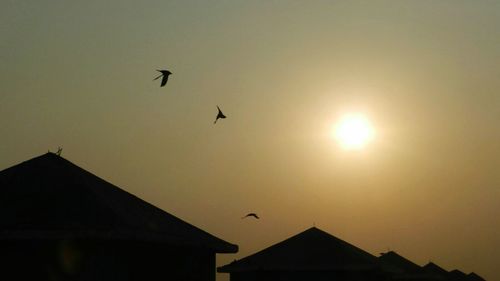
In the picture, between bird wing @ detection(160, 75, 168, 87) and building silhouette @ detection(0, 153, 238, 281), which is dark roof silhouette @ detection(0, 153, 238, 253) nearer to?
building silhouette @ detection(0, 153, 238, 281)

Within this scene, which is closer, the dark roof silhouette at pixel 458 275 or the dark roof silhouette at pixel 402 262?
the dark roof silhouette at pixel 402 262

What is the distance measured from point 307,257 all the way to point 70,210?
12987mm

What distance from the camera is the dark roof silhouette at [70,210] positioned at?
10594 millimetres

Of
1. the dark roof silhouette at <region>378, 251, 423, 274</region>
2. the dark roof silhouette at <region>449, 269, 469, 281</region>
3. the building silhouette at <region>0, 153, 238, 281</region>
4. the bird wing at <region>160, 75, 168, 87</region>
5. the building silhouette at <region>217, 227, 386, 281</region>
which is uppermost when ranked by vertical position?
the dark roof silhouette at <region>449, 269, 469, 281</region>

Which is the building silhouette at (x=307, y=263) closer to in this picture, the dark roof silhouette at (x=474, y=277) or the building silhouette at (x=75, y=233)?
the building silhouette at (x=75, y=233)

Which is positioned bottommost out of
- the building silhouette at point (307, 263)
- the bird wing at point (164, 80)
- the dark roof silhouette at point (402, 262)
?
the building silhouette at point (307, 263)

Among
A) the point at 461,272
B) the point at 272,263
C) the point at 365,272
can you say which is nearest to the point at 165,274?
the point at 272,263

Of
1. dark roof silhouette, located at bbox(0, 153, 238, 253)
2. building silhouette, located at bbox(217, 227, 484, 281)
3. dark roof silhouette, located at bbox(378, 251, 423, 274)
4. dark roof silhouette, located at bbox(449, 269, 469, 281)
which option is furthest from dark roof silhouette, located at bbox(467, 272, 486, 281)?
dark roof silhouette, located at bbox(0, 153, 238, 253)

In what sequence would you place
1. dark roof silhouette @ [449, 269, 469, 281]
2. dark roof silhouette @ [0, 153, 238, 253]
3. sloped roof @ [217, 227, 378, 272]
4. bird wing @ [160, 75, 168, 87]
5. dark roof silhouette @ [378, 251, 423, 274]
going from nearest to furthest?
dark roof silhouette @ [0, 153, 238, 253], bird wing @ [160, 75, 168, 87], sloped roof @ [217, 227, 378, 272], dark roof silhouette @ [378, 251, 423, 274], dark roof silhouette @ [449, 269, 469, 281]

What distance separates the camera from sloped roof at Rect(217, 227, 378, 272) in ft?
72.7

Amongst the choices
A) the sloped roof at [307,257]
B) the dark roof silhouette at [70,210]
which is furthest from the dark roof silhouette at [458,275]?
the dark roof silhouette at [70,210]

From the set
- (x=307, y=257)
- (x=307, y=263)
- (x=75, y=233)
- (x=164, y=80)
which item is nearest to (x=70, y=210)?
(x=75, y=233)

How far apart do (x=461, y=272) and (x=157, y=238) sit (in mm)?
47104

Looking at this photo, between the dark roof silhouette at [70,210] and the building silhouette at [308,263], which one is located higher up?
the building silhouette at [308,263]
